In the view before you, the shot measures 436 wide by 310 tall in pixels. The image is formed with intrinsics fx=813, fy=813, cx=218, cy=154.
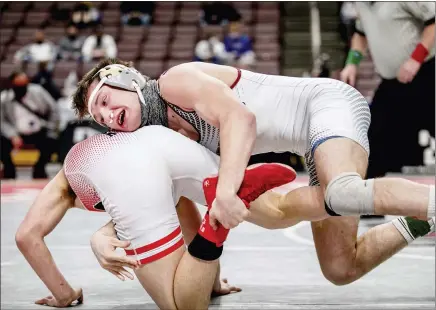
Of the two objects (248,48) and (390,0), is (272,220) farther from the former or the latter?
(248,48)

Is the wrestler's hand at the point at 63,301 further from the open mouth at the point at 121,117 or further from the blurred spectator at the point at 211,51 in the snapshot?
the blurred spectator at the point at 211,51

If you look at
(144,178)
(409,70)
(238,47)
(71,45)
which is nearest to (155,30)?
(71,45)

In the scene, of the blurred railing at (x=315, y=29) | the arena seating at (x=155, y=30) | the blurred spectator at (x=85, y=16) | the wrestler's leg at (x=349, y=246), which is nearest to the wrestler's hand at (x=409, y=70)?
the wrestler's leg at (x=349, y=246)

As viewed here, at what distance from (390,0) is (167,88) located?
188 centimetres

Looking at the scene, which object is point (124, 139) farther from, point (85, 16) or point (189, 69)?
point (85, 16)

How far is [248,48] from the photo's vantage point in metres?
10.3

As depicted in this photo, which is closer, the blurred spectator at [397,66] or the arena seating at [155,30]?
the blurred spectator at [397,66]

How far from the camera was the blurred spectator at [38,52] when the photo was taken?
10.3 metres

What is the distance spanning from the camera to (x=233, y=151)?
89.4 inches

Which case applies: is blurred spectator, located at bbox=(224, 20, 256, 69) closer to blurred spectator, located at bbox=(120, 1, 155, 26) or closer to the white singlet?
blurred spectator, located at bbox=(120, 1, 155, 26)

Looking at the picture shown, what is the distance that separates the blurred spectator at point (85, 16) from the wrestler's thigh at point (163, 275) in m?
8.86

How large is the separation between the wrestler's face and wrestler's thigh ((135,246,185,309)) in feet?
1.44

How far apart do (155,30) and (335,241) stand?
29.8ft

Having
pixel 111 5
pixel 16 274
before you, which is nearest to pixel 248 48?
pixel 111 5
